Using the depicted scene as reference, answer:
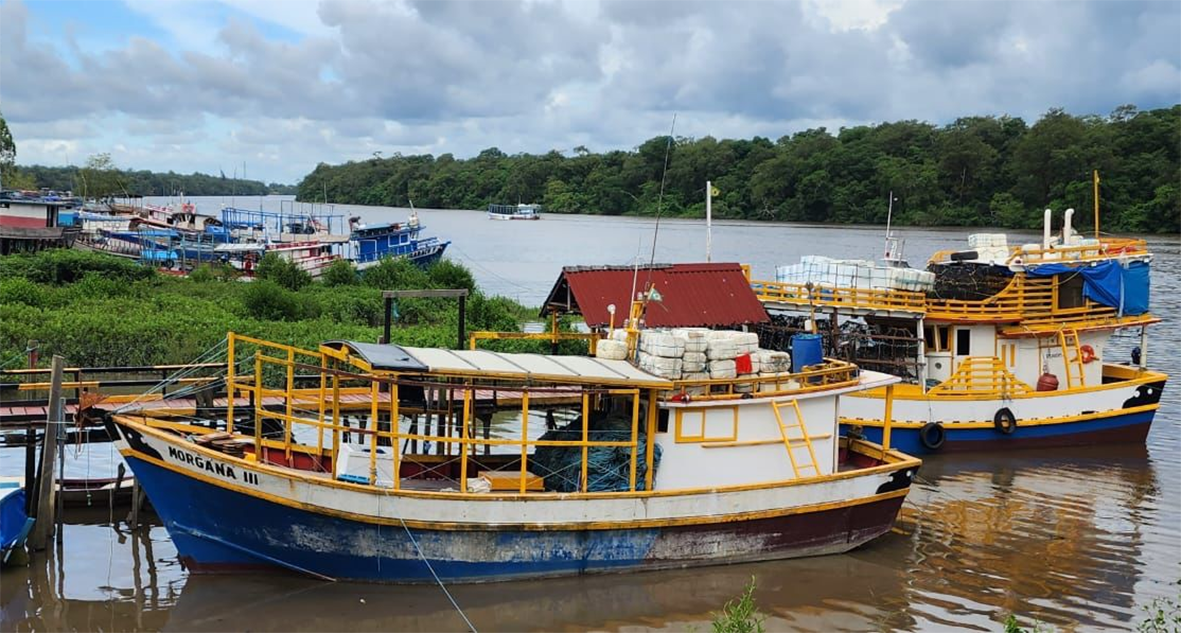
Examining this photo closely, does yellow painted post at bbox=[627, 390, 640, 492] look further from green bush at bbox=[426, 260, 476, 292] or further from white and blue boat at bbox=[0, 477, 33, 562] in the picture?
green bush at bbox=[426, 260, 476, 292]

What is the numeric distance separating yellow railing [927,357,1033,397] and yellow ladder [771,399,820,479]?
7741 mm

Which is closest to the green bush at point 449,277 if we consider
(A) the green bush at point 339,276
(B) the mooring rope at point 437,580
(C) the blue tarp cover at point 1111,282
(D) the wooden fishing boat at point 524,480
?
(A) the green bush at point 339,276

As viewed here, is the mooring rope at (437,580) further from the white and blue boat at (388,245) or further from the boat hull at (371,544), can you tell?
the white and blue boat at (388,245)

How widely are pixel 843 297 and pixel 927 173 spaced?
2383 inches

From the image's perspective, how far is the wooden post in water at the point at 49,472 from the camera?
13.6 metres

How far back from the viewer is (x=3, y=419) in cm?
1456

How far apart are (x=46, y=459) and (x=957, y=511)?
14.2 m

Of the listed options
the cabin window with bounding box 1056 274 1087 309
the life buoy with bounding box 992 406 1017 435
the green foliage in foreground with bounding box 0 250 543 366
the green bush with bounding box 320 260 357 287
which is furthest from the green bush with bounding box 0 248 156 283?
the cabin window with bounding box 1056 274 1087 309

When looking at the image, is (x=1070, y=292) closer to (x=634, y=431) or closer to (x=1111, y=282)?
(x=1111, y=282)

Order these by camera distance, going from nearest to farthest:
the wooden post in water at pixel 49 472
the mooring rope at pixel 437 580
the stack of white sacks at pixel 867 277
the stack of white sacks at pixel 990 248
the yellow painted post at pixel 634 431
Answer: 1. the mooring rope at pixel 437 580
2. the wooden post in water at pixel 49 472
3. the yellow painted post at pixel 634 431
4. the stack of white sacks at pixel 867 277
5. the stack of white sacks at pixel 990 248

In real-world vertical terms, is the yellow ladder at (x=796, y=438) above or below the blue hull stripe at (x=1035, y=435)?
above

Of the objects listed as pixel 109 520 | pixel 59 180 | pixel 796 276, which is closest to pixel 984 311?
pixel 796 276

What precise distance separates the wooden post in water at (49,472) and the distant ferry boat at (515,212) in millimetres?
105135

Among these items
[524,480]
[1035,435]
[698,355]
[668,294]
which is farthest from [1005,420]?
[524,480]
